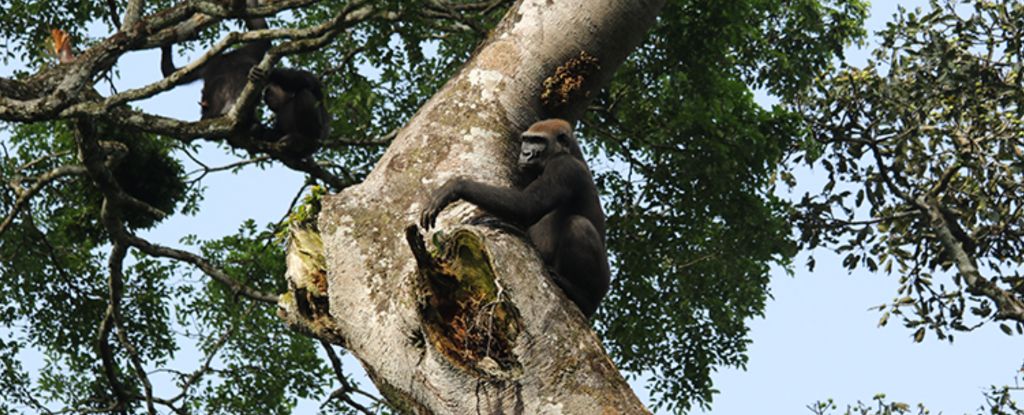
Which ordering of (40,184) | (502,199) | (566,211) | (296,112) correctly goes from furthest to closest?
(296,112) → (40,184) → (566,211) → (502,199)

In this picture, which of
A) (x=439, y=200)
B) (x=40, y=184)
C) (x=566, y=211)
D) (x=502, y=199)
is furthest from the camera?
(x=40, y=184)

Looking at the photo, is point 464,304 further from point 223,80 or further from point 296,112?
point 223,80

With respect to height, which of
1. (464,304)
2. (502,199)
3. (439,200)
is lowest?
(464,304)

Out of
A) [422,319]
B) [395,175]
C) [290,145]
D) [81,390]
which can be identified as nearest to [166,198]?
[290,145]

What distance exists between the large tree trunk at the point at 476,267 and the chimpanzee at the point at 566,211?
19 centimetres

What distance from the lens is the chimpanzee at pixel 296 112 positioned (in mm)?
10664

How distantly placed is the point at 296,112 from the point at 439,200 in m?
6.97

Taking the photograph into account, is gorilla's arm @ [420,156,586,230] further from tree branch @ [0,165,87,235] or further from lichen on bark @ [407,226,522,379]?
tree branch @ [0,165,87,235]

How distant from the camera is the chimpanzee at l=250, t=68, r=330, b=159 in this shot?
1066cm

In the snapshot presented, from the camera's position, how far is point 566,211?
6.30 meters

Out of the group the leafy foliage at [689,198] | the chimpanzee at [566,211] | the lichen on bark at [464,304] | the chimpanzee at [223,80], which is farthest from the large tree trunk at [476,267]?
the chimpanzee at [223,80]

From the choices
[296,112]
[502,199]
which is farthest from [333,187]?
[502,199]

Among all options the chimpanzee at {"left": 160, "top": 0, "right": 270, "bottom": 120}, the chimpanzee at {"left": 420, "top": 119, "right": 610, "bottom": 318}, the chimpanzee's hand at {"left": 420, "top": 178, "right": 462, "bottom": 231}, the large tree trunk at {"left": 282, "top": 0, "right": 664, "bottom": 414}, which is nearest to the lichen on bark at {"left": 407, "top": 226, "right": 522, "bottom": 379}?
the large tree trunk at {"left": 282, "top": 0, "right": 664, "bottom": 414}

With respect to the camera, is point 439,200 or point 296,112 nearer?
point 439,200
